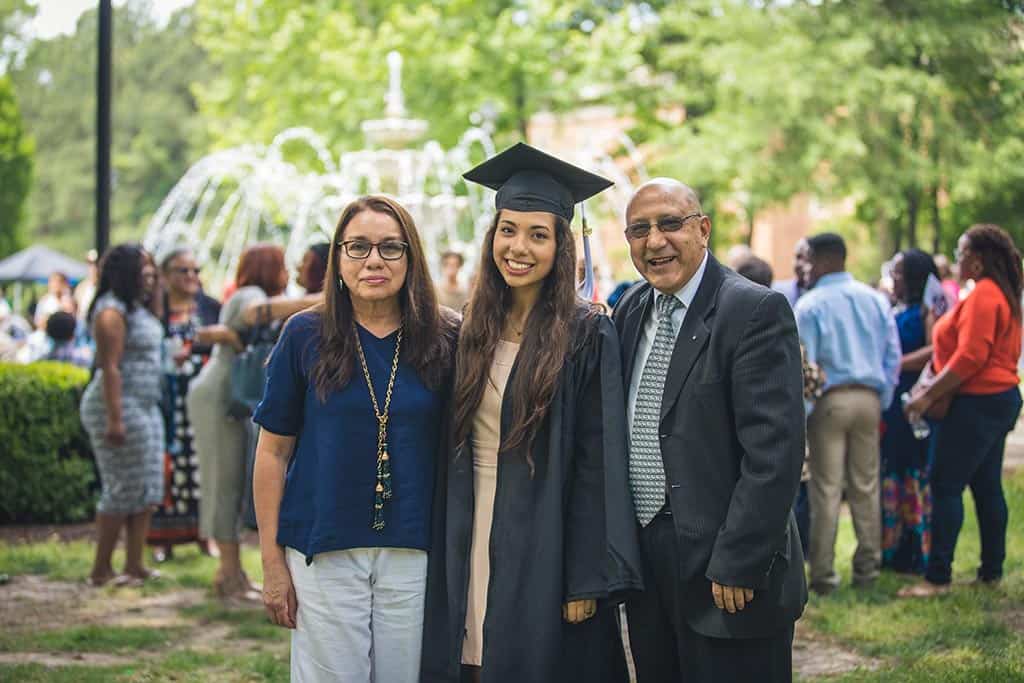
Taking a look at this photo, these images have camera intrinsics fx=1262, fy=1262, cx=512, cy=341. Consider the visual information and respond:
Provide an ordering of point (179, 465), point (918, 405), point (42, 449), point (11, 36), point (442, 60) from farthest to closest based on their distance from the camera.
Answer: point (11, 36), point (442, 60), point (42, 449), point (179, 465), point (918, 405)

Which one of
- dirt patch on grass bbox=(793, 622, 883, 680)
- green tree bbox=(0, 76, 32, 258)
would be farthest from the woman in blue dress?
green tree bbox=(0, 76, 32, 258)

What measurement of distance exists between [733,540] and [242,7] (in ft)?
94.2

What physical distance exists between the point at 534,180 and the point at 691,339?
74 centimetres

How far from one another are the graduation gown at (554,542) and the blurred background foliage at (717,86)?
22.5ft

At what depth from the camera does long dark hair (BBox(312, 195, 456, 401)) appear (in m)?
4.05

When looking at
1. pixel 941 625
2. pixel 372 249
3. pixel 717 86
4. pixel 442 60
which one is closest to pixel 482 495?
pixel 372 249

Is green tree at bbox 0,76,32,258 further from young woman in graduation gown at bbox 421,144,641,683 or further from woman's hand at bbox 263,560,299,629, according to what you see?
young woman in graduation gown at bbox 421,144,641,683

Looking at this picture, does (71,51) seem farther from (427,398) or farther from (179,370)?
(427,398)

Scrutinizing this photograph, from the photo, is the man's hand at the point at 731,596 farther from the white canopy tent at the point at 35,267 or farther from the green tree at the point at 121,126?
the green tree at the point at 121,126

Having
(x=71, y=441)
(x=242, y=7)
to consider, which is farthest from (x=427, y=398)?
(x=242, y=7)

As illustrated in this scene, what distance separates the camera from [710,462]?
383 cm

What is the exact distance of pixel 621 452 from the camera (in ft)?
12.6


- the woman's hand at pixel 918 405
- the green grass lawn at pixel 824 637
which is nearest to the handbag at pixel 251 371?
the green grass lawn at pixel 824 637

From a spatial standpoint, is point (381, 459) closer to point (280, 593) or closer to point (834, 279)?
Answer: point (280, 593)
